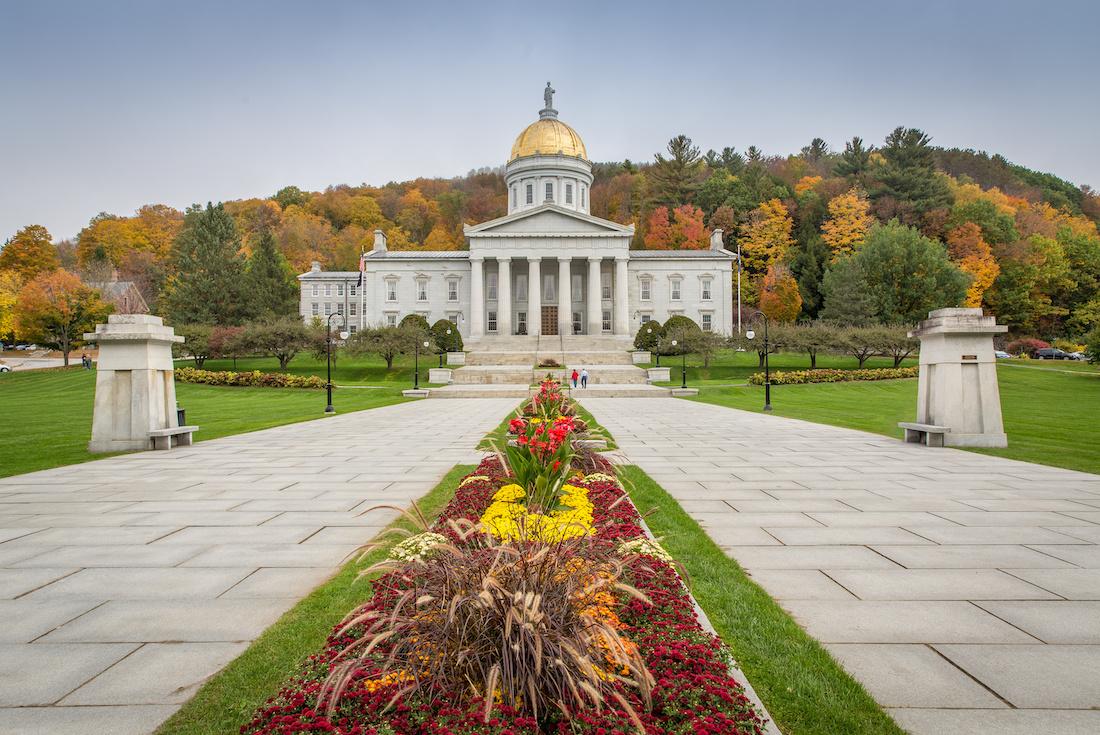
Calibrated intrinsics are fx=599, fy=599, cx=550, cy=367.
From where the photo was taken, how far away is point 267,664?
12.0 ft

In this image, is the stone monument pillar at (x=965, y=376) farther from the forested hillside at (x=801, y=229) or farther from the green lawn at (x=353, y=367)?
the forested hillside at (x=801, y=229)

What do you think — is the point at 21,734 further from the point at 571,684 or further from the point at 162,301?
the point at 162,301

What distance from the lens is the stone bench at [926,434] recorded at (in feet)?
43.8

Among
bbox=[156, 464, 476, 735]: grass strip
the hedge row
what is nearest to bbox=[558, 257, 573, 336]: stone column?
the hedge row

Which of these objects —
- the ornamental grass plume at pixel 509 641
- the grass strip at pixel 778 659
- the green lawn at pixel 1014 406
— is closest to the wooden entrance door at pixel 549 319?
the green lawn at pixel 1014 406

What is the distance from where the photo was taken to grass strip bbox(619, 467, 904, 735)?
303cm

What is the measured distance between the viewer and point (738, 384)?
1468 inches

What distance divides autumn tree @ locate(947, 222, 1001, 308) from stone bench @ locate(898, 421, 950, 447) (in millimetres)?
56465

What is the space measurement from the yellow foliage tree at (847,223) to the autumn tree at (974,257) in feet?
28.9

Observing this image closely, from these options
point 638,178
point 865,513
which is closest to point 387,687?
point 865,513

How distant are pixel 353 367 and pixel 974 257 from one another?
62432 millimetres

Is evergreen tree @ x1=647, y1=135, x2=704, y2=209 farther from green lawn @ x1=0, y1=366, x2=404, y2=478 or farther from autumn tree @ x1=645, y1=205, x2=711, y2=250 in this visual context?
green lawn @ x1=0, y1=366, x2=404, y2=478

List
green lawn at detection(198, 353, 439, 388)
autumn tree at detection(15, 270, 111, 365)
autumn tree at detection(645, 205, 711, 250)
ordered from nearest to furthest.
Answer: green lawn at detection(198, 353, 439, 388) → autumn tree at detection(15, 270, 111, 365) → autumn tree at detection(645, 205, 711, 250)

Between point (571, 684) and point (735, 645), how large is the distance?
1.71 metres
